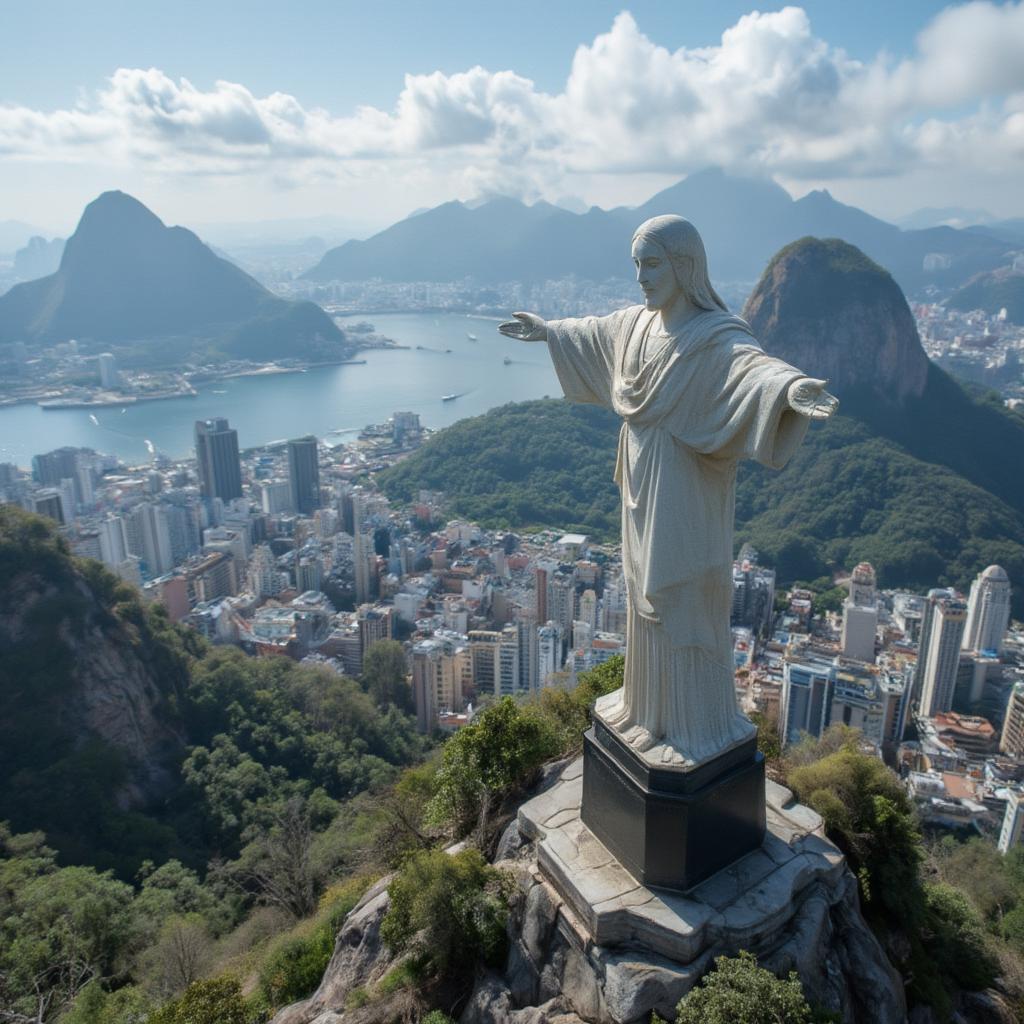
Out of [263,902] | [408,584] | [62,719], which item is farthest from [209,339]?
[263,902]

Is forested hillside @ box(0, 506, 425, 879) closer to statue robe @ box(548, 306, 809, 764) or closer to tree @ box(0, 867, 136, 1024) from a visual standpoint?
tree @ box(0, 867, 136, 1024)

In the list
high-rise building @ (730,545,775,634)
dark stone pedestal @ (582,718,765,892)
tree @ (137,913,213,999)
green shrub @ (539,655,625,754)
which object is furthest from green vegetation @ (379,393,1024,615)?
dark stone pedestal @ (582,718,765,892)

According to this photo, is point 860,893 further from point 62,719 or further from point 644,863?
point 62,719

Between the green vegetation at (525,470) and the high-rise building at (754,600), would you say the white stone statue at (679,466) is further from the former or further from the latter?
the green vegetation at (525,470)

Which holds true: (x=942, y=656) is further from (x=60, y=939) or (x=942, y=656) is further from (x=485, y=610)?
(x=60, y=939)

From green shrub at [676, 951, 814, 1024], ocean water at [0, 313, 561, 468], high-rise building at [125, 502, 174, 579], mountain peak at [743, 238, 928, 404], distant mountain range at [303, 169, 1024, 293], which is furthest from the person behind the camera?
distant mountain range at [303, 169, 1024, 293]

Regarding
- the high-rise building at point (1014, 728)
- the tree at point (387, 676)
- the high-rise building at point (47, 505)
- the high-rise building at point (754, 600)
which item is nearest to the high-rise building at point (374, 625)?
the tree at point (387, 676)

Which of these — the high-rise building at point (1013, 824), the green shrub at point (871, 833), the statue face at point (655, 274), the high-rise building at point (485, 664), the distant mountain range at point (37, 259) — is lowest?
the high-rise building at point (485, 664)
